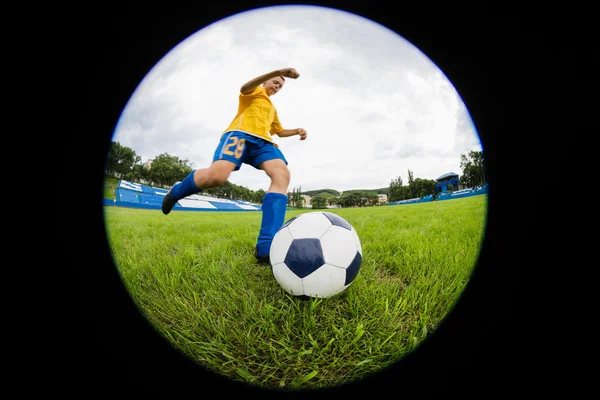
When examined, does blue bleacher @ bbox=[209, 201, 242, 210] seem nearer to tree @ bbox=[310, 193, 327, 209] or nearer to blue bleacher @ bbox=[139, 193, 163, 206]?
blue bleacher @ bbox=[139, 193, 163, 206]

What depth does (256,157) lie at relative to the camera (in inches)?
64.2

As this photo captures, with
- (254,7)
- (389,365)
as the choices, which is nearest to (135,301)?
(389,365)

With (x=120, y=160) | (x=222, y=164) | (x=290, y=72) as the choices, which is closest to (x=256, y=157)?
(x=222, y=164)

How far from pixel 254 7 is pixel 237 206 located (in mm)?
1992

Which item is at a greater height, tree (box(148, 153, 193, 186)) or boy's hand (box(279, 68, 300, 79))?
boy's hand (box(279, 68, 300, 79))

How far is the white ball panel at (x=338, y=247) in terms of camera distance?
3.25ft

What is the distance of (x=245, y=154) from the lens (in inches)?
63.4

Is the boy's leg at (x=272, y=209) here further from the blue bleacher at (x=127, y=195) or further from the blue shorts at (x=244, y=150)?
the blue bleacher at (x=127, y=195)

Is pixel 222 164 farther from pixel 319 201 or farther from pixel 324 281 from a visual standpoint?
pixel 324 281

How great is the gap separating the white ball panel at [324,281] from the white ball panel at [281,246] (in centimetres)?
17

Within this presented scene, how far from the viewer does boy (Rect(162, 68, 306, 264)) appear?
147 cm

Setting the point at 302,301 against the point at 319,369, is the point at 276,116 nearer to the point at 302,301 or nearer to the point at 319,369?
the point at 302,301

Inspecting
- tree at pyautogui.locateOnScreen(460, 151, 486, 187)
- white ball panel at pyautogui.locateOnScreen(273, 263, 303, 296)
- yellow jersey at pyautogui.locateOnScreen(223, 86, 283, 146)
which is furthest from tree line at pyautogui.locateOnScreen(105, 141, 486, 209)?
white ball panel at pyautogui.locateOnScreen(273, 263, 303, 296)

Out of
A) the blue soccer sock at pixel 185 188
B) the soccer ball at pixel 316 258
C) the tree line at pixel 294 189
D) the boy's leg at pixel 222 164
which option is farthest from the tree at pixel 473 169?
the blue soccer sock at pixel 185 188
